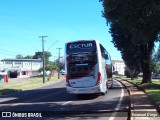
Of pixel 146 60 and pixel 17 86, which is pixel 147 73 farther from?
pixel 17 86

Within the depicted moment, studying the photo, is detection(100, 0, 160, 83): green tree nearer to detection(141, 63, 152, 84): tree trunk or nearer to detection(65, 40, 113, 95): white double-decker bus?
detection(65, 40, 113, 95): white double-decker bus

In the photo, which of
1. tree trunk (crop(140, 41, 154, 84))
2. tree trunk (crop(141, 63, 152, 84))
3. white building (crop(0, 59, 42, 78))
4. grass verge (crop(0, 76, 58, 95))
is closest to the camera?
grass verge (crop(0, 76, 58, 95))

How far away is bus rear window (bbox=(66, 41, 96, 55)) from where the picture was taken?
24.9 m

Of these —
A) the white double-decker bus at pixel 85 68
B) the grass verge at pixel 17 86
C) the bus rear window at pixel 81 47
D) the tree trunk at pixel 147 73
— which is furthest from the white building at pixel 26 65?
the white double-decker bus at pixel 85 68

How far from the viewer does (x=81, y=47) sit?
82.3 ft

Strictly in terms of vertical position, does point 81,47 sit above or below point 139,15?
below

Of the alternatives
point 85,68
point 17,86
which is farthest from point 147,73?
point 85,68

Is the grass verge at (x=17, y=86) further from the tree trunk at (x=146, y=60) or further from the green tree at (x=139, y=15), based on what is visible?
the green tree at (x=139, y=15)

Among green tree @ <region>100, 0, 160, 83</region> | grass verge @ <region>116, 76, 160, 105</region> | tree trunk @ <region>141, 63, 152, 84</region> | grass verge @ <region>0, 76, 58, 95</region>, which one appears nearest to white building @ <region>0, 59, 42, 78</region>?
grass verge @ <region>0, 76, 58, 95</region>

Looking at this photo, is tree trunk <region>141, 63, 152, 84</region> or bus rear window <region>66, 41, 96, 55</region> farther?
tree trunk <region>141, 63, 152, 84</region>

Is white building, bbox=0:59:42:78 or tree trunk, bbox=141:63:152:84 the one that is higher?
white building, bbox=0:59:42:78

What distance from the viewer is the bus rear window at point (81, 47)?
24922mm

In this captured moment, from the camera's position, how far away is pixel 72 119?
14648 millimetres

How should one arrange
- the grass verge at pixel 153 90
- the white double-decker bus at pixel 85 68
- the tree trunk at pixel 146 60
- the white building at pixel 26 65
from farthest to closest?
the white building at pixel 26 65
the tree trunk at pixel 146 60
the white double-decker bus at pixel 85 68
the grass verge at pixel 153 90
